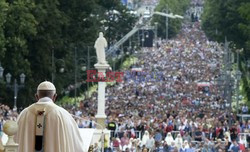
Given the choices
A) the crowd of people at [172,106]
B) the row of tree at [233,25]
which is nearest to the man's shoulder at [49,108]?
the crowd of people at [172,106]

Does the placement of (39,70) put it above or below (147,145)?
above

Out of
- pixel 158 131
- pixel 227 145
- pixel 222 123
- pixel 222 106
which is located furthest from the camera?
pixel 222 106

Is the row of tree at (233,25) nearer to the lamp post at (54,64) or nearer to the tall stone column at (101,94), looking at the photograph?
the lamp post at (54,64)

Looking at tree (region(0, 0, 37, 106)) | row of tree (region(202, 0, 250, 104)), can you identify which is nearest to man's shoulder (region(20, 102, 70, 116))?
tree (region(0, 0, 37, 106))

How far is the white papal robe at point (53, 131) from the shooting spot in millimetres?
13945

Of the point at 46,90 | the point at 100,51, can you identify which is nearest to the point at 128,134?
the point at 100,51

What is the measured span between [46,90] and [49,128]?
401 mm

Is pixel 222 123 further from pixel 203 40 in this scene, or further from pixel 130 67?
pixel 203 40

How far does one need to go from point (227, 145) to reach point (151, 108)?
29391 millimetres

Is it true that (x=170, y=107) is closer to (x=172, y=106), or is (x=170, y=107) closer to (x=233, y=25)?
(x=172, y=106)

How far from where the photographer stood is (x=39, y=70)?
65625 millimetres

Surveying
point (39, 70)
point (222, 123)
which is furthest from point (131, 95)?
point (222, 123)

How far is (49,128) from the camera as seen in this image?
1403 centimetres

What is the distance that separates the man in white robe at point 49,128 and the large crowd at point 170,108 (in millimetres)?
10962
